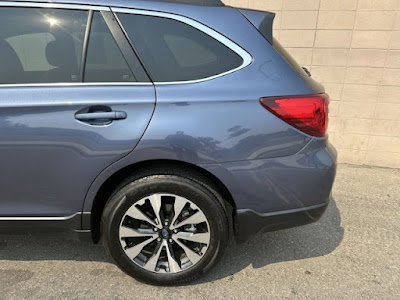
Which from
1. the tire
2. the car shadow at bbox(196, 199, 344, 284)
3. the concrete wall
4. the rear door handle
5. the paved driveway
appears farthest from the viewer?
the concrete wall

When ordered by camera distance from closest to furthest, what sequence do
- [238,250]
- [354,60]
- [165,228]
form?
1. [165,228]
2. [238,250]
3. [354,60]

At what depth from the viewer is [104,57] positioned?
190 cm

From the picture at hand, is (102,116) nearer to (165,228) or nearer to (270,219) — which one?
(165,228)

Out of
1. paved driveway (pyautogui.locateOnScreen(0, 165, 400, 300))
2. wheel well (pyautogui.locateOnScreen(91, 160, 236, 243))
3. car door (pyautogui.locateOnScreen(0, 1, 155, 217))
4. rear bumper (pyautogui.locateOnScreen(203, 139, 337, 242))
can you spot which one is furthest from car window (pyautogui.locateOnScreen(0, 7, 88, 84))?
paved driveway (pyautogui.locateOnScreen(0, 165, 400, 300))

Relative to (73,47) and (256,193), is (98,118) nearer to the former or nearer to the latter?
(73,47)

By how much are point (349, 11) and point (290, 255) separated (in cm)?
297

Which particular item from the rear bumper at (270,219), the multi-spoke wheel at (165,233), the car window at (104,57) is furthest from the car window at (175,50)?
the rear bumper at (270,219)

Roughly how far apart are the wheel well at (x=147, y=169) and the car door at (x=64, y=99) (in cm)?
11

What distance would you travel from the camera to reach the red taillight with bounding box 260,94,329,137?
1.88 metres

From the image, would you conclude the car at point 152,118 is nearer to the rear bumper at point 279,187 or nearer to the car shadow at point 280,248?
the rear bumper at point 279,187

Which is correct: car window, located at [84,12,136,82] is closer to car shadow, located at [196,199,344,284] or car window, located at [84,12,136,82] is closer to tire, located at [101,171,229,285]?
tire, located at [101,171,229,285]

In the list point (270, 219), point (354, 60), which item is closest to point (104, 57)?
point (270, 219)

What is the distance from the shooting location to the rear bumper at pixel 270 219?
2.03 metres

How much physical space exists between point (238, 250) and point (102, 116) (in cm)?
145
